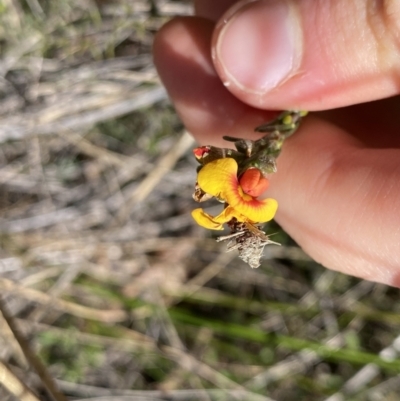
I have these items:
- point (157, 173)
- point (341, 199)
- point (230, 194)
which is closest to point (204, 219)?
point (230, 194)

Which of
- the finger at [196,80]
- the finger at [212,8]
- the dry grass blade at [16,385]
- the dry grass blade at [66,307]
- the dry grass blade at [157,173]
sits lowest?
the dry grass blade at [66,307]

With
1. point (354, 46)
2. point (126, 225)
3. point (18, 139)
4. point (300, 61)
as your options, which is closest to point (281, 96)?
point (300, 61)

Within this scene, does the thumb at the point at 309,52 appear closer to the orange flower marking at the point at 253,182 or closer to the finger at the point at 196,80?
the finger at the point at 196,80

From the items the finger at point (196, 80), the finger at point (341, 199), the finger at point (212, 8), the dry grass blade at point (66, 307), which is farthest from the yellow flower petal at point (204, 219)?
the dry grass blade at point (66, 307)

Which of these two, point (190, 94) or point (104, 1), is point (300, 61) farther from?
point (104, 1)

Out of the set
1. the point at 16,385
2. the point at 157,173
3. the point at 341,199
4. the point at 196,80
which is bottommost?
the point at 157,173

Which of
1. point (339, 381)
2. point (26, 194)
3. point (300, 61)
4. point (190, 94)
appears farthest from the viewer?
point (26, 194)

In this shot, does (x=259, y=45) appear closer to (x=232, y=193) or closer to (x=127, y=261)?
(x=232, y=193)
